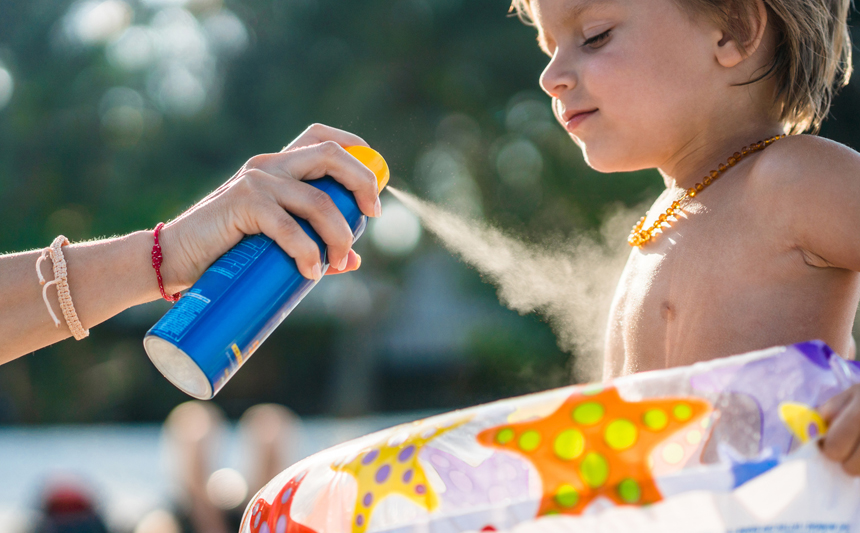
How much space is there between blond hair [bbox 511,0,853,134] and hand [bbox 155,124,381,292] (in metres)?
0.80

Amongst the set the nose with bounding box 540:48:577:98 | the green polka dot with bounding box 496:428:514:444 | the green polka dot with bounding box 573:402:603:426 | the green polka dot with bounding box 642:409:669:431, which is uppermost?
the nose with bounding box 540:48:577:98

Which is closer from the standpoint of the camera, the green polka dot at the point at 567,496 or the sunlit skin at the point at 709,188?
the green polka dot at the point at 567,496

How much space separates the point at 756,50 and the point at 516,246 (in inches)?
37.8

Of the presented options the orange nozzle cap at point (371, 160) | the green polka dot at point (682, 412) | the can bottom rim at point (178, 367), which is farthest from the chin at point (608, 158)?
the can bottom rim at point (178, 367)

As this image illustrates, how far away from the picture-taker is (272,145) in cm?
953

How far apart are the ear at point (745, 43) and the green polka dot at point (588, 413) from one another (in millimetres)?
904

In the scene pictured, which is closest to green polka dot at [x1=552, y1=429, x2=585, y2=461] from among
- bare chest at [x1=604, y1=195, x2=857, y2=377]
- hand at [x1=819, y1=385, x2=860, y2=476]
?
hand at [x1=819, y1=385, x2=860, y2=476]

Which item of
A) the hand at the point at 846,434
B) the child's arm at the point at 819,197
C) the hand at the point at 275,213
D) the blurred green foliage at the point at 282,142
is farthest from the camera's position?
the blurred green foliage at the point at 282,142

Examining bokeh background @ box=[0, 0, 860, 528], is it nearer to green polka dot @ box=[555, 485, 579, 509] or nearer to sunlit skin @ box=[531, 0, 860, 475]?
sunlit skin @ box=[531, 0, 860, 475]

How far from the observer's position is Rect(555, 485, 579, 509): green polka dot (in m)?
0.83

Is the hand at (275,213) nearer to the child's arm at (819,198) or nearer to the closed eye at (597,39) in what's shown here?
the closed eye at (597,39)

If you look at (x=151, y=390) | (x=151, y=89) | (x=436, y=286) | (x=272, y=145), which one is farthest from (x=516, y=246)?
(x=151, y=390)

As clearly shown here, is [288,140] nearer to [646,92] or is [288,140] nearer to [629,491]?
[646,92]

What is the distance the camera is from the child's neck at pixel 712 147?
141 cm
